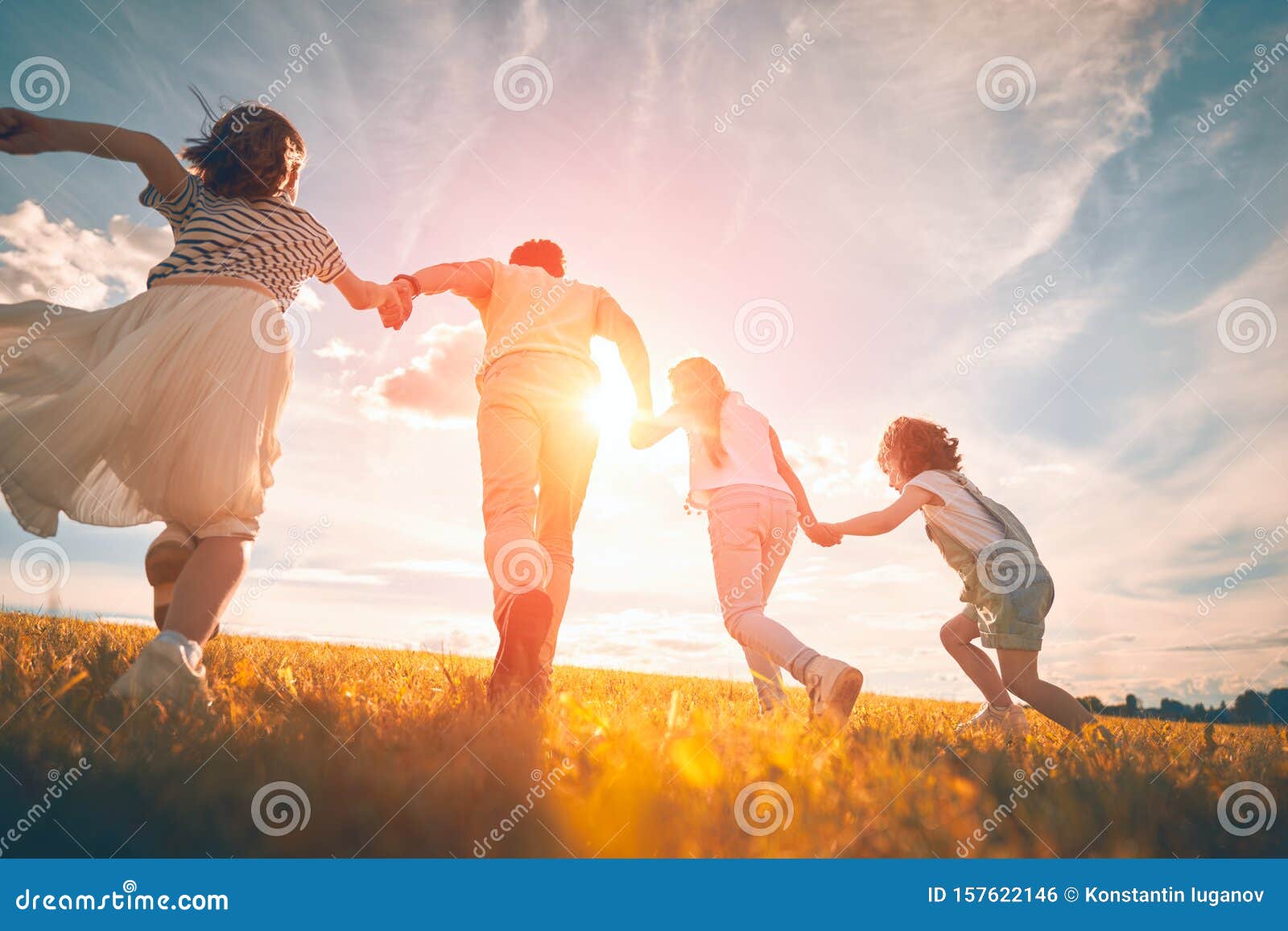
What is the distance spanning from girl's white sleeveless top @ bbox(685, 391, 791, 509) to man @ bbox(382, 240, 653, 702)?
0.53 meters

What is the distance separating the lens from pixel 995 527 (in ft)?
16.4

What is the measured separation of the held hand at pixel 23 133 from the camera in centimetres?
294

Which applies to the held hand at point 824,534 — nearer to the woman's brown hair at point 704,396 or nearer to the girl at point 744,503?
the girl at point 744,503

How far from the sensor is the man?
3852 mm

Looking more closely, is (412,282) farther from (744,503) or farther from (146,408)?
(744,503)

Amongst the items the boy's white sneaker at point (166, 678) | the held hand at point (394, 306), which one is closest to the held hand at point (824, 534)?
the held hand at point (394, 306)

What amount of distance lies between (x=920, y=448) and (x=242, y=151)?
4610mm

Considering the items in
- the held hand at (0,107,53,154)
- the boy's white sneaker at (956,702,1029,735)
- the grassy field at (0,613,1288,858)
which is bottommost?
the grassy field at (0,613,1288,858)

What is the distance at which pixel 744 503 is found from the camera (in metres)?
4.86

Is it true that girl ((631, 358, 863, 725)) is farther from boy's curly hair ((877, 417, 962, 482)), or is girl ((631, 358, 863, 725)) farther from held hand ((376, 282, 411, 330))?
held hand ((376, 282, 411, 330))

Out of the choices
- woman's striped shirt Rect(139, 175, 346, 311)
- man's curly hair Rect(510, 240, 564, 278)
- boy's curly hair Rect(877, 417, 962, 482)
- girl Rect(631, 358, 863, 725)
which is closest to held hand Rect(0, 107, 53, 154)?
woman's striped shirt Rect(139, 175, 346, 311)

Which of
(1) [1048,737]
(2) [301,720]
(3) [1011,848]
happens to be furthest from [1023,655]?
(2) [301,720]

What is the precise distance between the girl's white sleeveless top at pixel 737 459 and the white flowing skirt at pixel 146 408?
275cm

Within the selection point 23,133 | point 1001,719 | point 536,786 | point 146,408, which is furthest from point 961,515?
point 23,133
